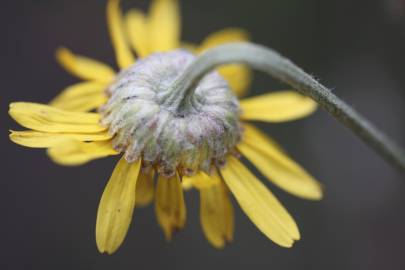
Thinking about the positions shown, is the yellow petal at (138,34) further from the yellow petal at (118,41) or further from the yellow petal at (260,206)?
the yellow petal at (260,206)

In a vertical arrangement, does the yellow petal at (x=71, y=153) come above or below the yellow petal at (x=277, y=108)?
below

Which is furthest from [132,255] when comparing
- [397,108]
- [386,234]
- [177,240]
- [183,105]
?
[183,105]

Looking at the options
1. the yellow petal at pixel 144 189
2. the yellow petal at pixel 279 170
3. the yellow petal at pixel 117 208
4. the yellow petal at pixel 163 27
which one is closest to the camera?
the yellow petal at pixel 117 208

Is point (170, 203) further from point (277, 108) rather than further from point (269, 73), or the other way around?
point (277, 108)

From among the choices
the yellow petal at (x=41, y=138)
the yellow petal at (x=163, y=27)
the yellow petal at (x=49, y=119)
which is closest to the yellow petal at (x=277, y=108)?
the yellow petal at (x=163, y=27)

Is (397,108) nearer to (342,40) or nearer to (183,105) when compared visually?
(342,40)

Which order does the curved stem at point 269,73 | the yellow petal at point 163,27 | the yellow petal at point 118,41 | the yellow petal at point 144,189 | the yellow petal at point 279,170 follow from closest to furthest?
the curved stem at point 269,73
the yellow petal at point 144,189
the yellow petal at point 279,170
the yellow petal at point 118,41
the yellow petal at point 163,27

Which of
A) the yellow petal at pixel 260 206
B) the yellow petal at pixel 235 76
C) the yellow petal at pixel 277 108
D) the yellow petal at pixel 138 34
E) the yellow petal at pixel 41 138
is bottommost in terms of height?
the yellow petal at pixel 260 206
